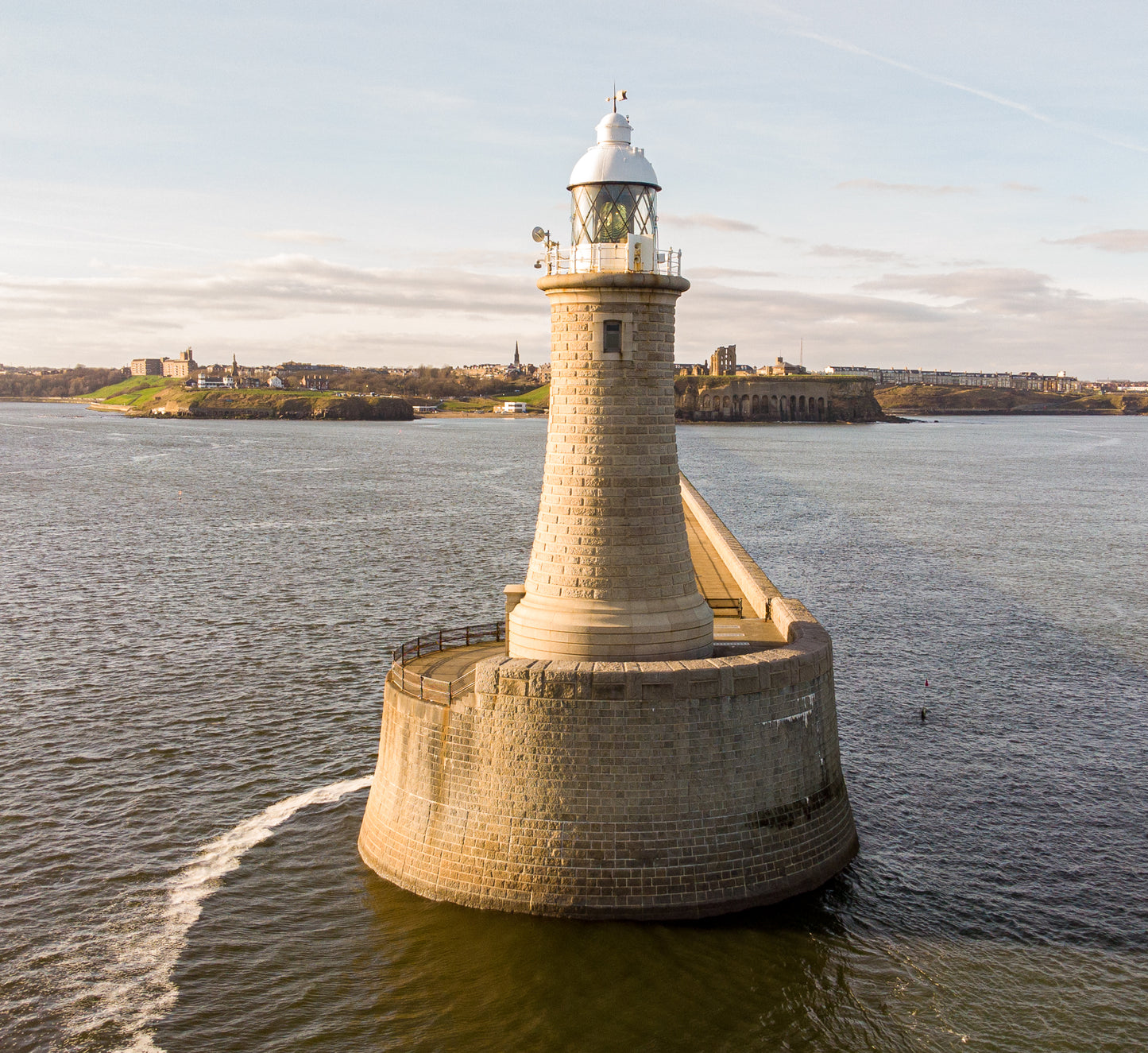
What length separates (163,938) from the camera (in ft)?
52.4

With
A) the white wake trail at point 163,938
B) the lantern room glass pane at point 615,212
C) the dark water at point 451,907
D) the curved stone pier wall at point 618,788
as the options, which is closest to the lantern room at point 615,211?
the lantern room glass pane at point 615,212

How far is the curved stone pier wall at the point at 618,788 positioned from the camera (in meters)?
15.4

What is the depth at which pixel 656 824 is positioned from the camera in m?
15.4

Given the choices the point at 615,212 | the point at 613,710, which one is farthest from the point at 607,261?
the point at 613,710

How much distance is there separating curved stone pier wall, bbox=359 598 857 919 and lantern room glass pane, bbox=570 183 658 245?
6693 mm

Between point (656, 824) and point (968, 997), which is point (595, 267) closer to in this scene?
point (656, 824)

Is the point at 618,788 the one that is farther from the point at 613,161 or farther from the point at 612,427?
the point at 613,161

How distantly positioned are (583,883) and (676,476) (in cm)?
637

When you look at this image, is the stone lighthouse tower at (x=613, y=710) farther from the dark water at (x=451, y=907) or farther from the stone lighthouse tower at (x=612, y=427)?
the dark water at (x=451, y=907)

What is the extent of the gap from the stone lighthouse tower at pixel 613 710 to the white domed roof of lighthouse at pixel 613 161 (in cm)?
5

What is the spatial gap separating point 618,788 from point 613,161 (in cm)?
954

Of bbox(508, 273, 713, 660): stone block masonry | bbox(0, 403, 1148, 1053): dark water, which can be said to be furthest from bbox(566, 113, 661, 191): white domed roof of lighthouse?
bbox(0, 403, 1148, 1053): dark water

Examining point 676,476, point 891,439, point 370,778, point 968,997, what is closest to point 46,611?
point 370,778

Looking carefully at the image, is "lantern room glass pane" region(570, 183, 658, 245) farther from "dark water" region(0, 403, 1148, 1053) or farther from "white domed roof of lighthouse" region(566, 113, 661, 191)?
"dark water" region(0, 403, 1148, 1053)
